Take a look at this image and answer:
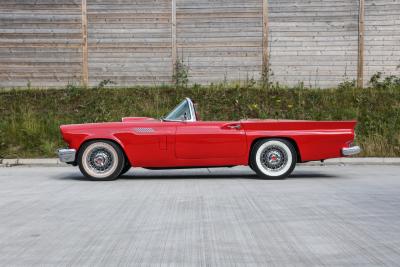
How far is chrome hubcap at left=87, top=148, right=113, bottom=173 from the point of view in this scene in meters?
11.5

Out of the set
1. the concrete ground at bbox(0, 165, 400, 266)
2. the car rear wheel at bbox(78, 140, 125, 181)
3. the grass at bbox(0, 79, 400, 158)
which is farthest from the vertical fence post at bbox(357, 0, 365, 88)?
the car rear wheel at bbox(78, 140, 125, 181)

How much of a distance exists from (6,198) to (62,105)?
10.8 metres

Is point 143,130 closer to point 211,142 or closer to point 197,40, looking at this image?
point 211,142

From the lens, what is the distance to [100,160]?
1155 centimetres

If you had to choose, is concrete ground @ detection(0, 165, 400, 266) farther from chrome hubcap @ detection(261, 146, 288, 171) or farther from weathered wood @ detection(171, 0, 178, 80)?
weathered wood @ detection(171, 0, 178, 80)

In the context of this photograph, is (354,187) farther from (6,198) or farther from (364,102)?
(364,102)

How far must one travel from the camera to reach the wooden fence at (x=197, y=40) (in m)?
19.9

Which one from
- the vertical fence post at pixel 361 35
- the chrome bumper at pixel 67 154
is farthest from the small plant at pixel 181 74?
the chrome bumper at pixel 67 154

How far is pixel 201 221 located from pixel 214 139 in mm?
4311

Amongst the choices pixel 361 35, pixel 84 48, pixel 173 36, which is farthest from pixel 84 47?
pixel 361 35

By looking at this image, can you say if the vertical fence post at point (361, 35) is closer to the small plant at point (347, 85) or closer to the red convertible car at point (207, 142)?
the small plant at point (347, 85)

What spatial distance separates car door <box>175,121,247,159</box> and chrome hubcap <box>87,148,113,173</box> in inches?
45.3

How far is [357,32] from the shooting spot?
20.0 meters

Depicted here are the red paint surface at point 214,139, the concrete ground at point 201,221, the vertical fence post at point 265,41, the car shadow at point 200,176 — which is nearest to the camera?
the concrete ground at point 201,221
